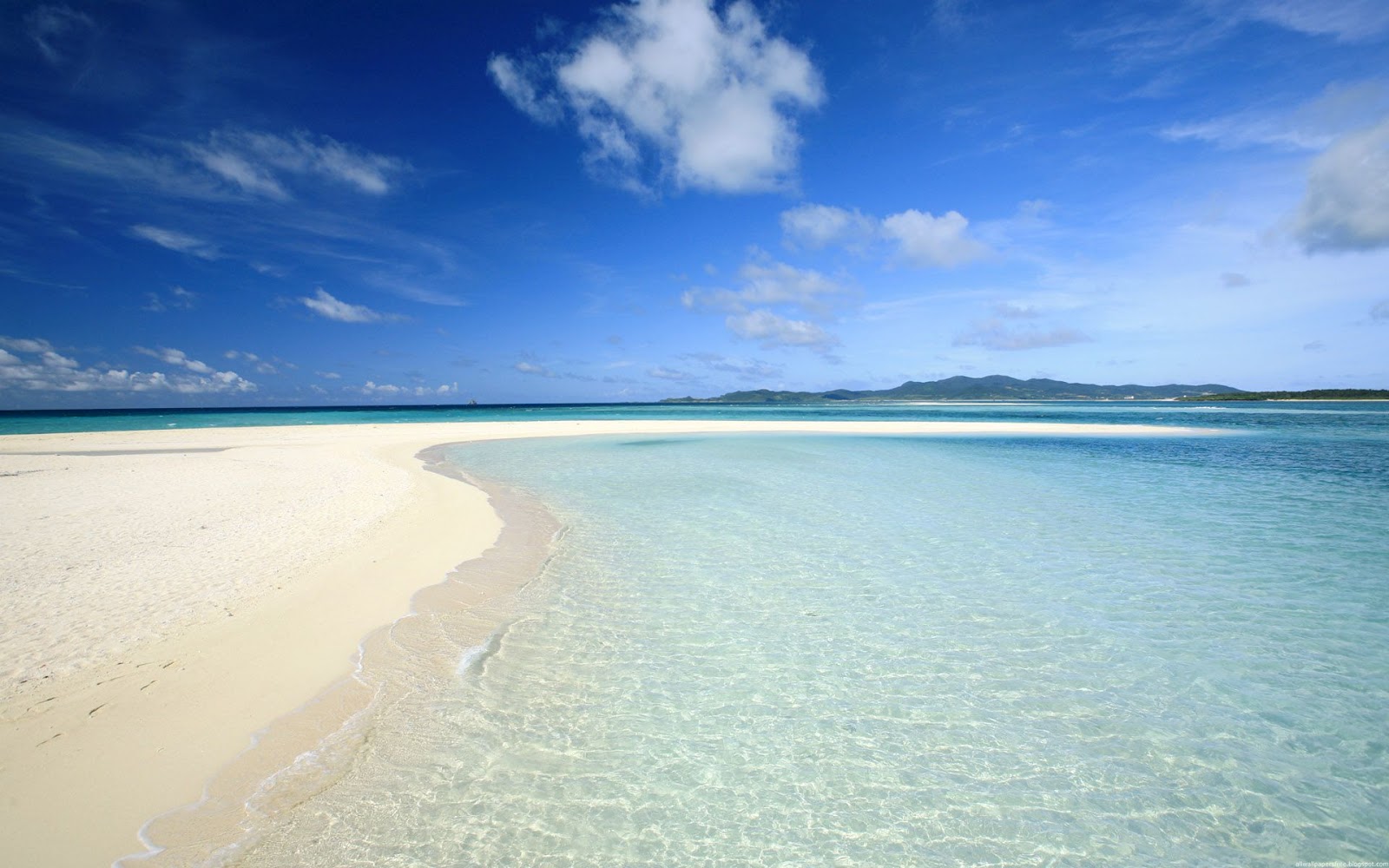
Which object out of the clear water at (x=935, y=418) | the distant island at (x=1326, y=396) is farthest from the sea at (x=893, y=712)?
the distant island at (x=1326, y=396)

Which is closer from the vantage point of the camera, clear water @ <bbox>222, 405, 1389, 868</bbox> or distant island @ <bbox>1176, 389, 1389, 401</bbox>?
clear water @ <bbox>222, 405, 1389, 868</bbox>

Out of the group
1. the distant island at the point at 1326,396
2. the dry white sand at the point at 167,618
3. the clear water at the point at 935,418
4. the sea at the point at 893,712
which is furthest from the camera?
the distant island at the point at 1326,396

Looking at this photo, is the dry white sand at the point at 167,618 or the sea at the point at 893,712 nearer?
the sea at the point at 893,712

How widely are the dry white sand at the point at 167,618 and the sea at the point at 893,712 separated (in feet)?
3.35

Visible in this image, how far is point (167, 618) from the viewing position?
21.1 feet

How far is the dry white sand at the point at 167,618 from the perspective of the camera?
3.78 m

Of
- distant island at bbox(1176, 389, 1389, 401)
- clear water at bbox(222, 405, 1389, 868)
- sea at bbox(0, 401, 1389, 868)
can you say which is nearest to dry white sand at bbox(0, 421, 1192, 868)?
sea at bbox(0, 401, 1389, 868)

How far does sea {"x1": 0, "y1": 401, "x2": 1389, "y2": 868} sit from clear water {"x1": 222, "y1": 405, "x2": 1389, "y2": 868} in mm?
26

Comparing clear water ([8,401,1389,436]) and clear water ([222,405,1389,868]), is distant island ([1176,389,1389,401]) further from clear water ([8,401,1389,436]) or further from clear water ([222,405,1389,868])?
clear water ([222,405,1389,868])

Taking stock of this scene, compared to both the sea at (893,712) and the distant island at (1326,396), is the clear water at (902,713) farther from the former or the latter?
the distant island at (1326,396)

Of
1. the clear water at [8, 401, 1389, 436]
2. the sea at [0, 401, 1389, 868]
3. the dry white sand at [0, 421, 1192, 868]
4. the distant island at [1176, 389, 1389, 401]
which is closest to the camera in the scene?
the sea at [0, 401, 1389, 868]

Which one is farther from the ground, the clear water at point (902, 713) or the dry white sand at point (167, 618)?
the dry white sand at point (167, 618)

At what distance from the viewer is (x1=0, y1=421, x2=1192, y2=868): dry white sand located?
12.4ft

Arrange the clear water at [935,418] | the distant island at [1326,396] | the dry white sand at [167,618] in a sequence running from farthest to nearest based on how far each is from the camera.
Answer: the distant island at [1326,396] < the clear water at [935,418] < the dry white sand at [167,618]
